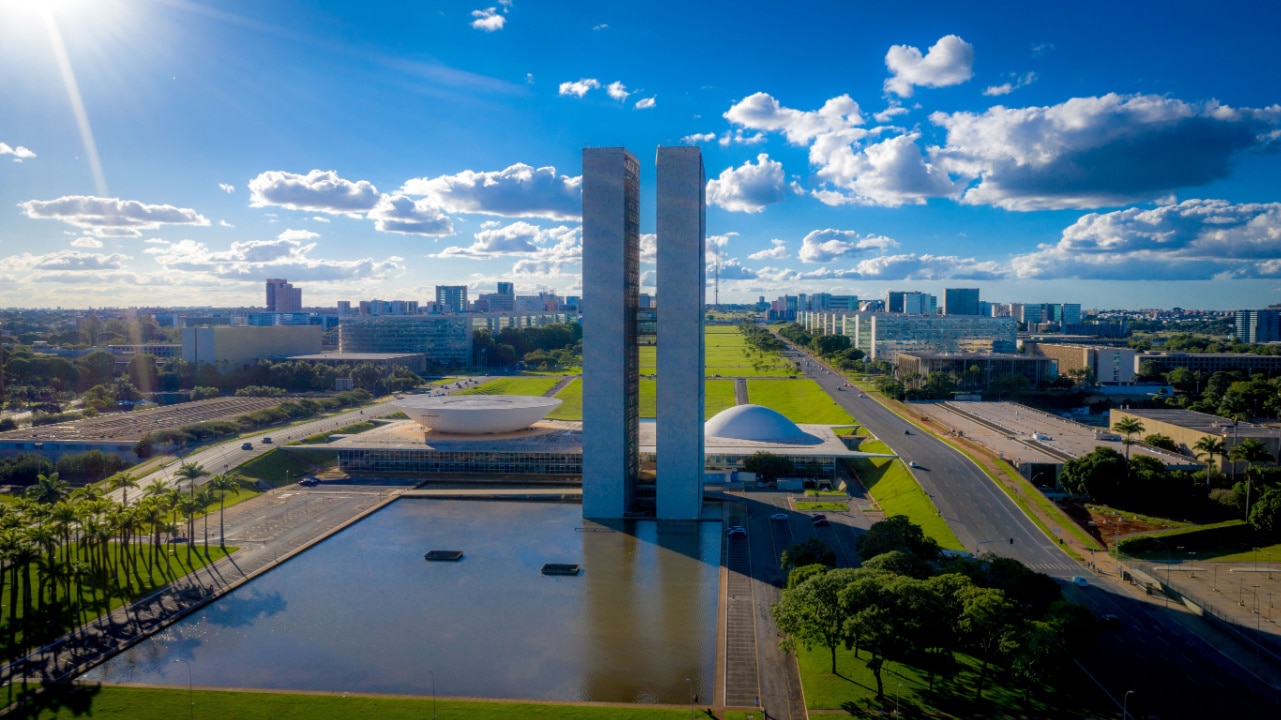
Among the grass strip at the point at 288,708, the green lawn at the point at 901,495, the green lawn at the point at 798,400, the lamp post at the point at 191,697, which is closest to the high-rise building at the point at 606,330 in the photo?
the green lawn at the point at 901,495

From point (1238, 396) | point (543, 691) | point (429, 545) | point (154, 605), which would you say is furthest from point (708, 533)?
point (1238, 396)

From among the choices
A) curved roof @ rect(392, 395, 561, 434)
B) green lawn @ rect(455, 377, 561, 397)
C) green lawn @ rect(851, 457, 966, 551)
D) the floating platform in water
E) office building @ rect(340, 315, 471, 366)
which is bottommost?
the floating platform in water

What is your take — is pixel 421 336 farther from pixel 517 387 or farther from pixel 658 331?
pixel 658 331

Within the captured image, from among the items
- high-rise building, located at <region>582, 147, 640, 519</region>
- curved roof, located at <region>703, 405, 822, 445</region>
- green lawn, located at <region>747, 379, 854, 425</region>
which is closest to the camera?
high-rise building, located at <region>582, 147, 640, 519</region>

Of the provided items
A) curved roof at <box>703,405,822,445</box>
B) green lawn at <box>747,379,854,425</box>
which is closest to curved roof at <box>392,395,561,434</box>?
curved roof at <box>703,405,822,445</box>

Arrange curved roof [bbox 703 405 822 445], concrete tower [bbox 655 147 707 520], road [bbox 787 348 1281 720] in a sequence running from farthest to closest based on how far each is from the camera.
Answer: curved roof [bbox 703 405 822 445] → concrete tower [bbox 655 147 707 520] → road [bbox 787 348 1281 720]

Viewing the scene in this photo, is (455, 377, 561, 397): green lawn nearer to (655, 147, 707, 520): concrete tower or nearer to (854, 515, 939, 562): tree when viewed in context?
(655, 147, 707, 520): concrete tower
